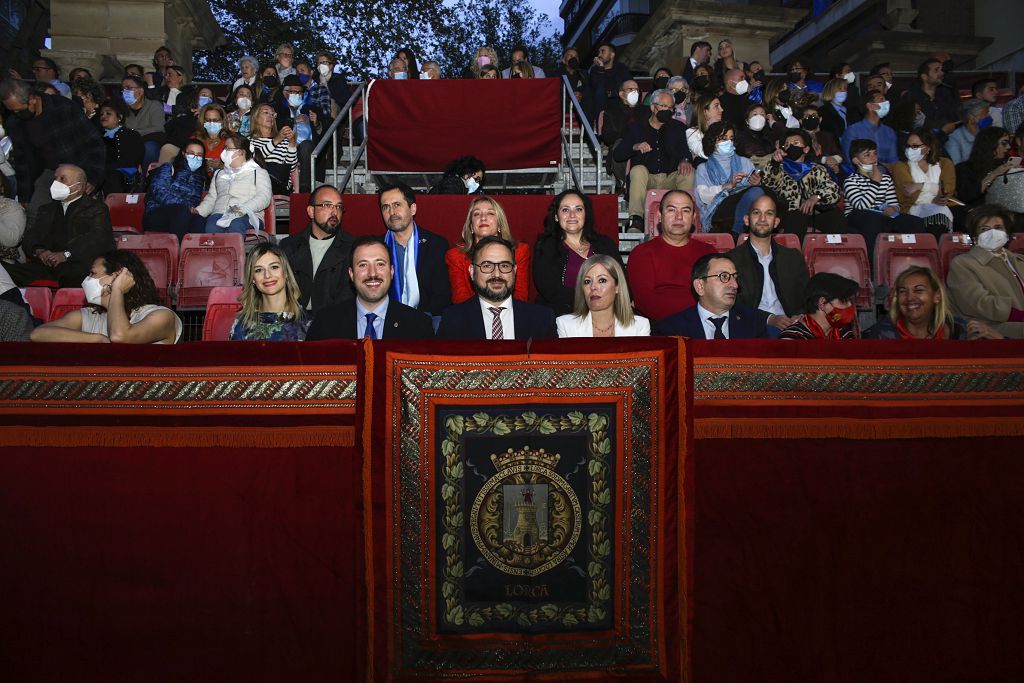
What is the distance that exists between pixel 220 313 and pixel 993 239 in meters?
5.22

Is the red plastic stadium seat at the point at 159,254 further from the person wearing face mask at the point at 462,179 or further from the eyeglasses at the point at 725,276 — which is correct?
the eyeglasses at the point at 725,276

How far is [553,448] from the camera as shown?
2.80m

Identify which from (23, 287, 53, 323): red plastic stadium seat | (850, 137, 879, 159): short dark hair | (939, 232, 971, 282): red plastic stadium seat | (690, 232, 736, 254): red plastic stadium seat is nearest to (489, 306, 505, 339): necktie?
(690, 232, 736, 254): red plastic stadium seat

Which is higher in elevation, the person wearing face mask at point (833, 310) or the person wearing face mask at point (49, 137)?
the person wearing face mask at point (49, 137)

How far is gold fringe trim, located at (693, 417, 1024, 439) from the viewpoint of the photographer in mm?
2844

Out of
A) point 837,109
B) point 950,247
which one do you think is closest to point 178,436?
point 950,247

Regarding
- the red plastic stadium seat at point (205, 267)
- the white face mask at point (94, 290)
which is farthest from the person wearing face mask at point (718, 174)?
the white face mask at point (94, 290)

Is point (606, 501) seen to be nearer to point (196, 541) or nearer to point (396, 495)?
point (396, 495)

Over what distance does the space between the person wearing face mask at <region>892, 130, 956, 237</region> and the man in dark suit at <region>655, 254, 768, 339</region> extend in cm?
423

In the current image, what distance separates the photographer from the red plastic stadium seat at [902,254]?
6.49 meters

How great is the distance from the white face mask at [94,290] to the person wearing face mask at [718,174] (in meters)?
4.79

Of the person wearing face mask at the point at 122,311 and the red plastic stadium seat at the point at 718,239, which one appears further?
the red plastic stadium seat at the point at 718,239

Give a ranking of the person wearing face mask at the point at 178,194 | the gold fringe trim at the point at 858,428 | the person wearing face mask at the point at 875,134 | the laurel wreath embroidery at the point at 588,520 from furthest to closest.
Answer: the person wearing face mask at the point at 875,134, the person wearing face mask at the point at 178,194, the gold fringe trim at the point at 858,428, the laurel wreath embroidery at the point at 588,520

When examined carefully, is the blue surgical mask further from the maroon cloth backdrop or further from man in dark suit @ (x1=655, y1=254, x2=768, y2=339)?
man in dark suit @ (x1=655, y1=254, x2=768, y2=339)
